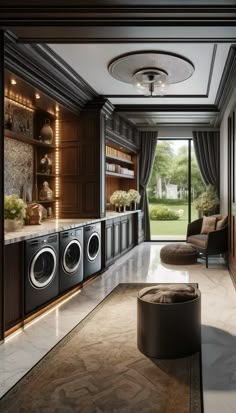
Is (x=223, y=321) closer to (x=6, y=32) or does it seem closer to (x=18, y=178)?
(x=18, y=178)

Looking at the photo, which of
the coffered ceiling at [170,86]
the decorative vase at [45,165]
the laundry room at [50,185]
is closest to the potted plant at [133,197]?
the laundry room at [50,185]

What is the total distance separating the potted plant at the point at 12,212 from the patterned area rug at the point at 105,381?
1.28m


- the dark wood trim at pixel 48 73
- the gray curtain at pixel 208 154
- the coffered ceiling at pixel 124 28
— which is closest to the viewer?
the coffered ceiling at pixel 124 28

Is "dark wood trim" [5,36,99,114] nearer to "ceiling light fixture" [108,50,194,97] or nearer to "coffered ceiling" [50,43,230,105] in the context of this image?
"coffered ceiling" [50,43,230,105]

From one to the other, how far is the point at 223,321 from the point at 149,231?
6583 millimetres

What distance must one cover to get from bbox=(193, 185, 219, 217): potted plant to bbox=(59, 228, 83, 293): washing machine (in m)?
4.88

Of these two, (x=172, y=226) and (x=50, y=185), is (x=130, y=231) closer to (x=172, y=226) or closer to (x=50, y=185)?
(x=172, y=226)

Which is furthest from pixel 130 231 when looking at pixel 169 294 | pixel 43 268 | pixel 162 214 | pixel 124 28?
pixel 124 28

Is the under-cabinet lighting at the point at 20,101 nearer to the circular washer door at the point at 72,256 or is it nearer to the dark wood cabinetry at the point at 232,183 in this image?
the circular washer door at the point at 72,256

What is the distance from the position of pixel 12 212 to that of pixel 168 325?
195cm

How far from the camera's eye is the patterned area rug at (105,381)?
2.29 m

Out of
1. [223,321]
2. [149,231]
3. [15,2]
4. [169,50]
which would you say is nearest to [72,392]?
[223,321]

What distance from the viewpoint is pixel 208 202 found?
9.38 metres

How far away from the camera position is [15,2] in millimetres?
2951
